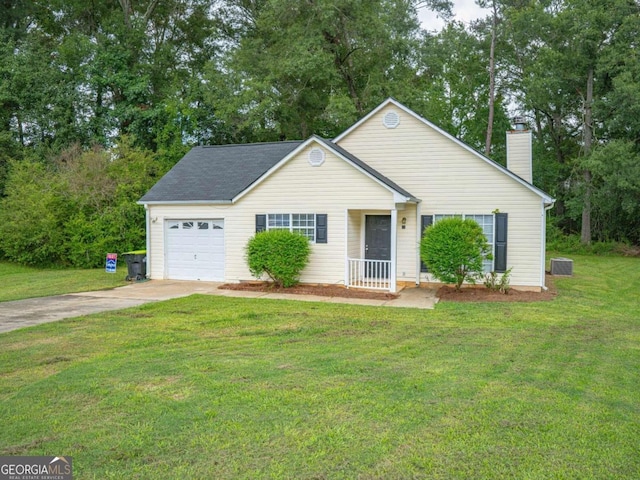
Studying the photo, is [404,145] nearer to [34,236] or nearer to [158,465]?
[158,465]

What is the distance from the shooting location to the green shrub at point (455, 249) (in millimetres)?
11438

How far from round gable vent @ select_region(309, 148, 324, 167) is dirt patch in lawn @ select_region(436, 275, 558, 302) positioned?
4.66 meters

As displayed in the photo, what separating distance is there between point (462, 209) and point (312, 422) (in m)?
9.94

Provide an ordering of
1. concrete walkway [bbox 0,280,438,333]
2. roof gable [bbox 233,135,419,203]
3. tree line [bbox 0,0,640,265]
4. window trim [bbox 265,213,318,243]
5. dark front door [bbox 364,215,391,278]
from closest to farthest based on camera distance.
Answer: concrete walkway [bbox 0,280,438,333] < roof gable [bbox 233,135,419,203] < window trim [bbox 265,213,318,243] < dark front door [bbox 364,215,391,278] < tree line [bbox 0,0,640,265]

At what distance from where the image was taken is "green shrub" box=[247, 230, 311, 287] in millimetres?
12328

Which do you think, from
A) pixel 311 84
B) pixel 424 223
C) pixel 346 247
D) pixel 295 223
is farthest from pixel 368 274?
pixel 311 84


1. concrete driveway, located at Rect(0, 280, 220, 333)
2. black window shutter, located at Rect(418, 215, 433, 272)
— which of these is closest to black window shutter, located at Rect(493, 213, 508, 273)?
black window shutter, located at Rect(418, 215, 433, 272)

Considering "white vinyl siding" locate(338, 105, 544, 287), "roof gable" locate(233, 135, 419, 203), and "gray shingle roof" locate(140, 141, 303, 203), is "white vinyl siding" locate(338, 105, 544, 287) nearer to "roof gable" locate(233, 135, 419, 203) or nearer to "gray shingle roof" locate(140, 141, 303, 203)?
"roof gable" locate(233, 135, 419, 203)

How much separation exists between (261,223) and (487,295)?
6347 mm

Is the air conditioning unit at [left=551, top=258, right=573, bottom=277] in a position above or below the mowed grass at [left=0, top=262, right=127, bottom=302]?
above

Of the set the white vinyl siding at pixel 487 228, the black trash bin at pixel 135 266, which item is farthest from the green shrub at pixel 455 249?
the black trash bin at pixel 135 266

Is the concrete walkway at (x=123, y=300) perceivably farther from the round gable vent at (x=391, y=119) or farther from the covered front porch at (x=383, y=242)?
the round gable vent at (x=391, y=119)

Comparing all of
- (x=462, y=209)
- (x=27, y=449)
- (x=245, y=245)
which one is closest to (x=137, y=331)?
(x=27, y=449)

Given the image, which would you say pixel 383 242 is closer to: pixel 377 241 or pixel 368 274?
pixel 377 241
